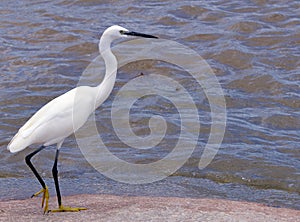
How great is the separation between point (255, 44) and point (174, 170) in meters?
4.67

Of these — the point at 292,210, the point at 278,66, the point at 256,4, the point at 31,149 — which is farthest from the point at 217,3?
the point at 292,210

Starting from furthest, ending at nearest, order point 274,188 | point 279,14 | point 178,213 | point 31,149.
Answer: point 279,14
point 31,149
point 274,188
point 178,213

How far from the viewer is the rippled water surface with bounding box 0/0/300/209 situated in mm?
8633

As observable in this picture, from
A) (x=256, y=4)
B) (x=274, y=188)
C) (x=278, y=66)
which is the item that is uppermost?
(x=256, y=4)

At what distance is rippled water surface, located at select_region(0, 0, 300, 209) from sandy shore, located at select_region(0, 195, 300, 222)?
637 mm

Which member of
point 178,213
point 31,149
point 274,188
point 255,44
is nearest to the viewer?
point 178,213

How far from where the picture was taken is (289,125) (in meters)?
10.2

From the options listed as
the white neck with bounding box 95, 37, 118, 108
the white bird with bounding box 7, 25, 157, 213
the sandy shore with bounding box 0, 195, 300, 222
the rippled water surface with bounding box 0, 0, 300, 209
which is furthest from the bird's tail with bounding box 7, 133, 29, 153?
the rippled water surface with bounding box 0, 0, 300, 209

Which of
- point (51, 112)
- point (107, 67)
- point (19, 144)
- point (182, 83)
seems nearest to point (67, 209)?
point (19, 144)

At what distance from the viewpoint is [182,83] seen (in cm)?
1177

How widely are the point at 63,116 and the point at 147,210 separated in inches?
44.4

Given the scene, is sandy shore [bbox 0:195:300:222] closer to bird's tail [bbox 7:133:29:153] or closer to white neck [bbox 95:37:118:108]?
bird's tail [bbox 7:133:29:153]

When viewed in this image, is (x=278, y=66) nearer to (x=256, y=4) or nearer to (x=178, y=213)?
(x=256, y=4)

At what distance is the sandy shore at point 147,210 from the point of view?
6453mm
